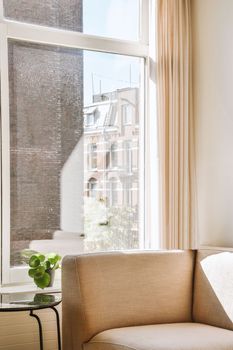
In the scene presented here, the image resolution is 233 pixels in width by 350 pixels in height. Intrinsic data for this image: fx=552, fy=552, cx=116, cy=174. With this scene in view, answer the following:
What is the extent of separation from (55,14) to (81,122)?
2.28 ft

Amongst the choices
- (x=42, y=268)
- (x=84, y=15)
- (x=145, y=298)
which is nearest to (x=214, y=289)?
(x=145, y=298)

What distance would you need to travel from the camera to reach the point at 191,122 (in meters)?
3.74

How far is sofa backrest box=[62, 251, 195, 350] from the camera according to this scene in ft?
8.95

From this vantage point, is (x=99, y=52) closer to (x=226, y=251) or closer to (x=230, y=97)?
(x=230, y=97)

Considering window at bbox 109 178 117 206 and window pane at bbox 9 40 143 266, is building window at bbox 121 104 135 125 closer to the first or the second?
window pane at bbox 9 40 143 266

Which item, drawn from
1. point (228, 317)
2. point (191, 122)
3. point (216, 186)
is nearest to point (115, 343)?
point (228, 317)

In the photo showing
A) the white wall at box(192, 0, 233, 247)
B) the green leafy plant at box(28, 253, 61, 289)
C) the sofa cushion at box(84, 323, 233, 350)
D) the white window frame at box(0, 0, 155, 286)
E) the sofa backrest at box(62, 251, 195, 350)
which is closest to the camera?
the sofa cushion at box(84, 323, 233, 350)

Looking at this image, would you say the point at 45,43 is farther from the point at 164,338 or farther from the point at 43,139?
the point at 164,338

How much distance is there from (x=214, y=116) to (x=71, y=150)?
3.16 feet

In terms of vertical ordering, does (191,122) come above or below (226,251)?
above

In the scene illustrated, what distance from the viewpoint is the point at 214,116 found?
11.9 feet

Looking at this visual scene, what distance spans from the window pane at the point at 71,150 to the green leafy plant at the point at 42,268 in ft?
0.82

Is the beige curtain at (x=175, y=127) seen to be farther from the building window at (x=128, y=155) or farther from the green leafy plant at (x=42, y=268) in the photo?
the green leafy plant at (x=42, y=268)

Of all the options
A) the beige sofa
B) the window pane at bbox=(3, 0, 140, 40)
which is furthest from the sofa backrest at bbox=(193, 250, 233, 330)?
the window pane at bbox=(3, 0, 140, 40)
